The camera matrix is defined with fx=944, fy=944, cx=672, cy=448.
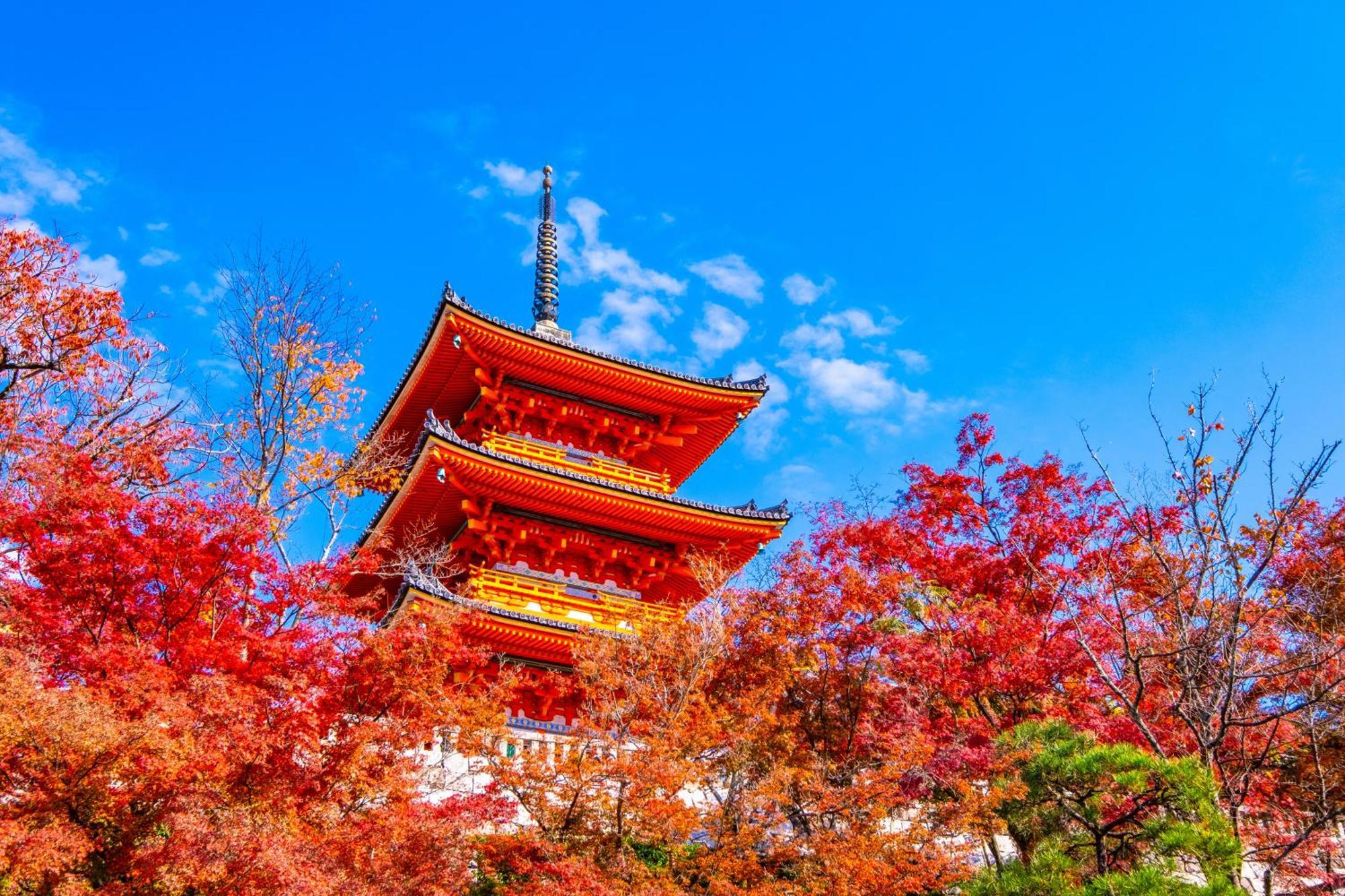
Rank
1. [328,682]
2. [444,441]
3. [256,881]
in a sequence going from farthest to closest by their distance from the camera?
[444,441] → [328,682] → [256,881]

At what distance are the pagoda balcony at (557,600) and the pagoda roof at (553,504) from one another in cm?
127

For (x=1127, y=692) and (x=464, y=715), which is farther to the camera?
(x=1127, y=692)

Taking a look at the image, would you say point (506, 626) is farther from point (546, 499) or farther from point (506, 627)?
point (546, 499)

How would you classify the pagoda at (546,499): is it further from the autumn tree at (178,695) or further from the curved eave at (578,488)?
the autumn tree at (178,695)

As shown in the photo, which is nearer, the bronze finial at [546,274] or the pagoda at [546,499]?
the pagoda at [546,499]

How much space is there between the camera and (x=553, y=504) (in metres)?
17.6

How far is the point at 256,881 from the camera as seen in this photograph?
7.25 meters

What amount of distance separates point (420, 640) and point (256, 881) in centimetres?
291

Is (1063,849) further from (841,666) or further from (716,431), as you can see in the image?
(716,431)

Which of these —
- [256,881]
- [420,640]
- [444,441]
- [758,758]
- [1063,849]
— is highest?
[444,441]

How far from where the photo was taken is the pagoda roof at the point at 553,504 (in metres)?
16.5

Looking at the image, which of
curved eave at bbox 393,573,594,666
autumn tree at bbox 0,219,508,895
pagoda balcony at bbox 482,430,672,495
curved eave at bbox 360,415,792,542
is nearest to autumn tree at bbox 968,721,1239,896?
autumn tree at bbox 0,219,508,895

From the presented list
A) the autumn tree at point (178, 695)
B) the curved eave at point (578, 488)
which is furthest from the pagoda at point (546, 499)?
the autumn tree at point (178, 695)

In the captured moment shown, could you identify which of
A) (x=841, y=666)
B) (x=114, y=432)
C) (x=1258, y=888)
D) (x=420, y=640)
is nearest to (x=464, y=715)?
(x=420, y=640)
